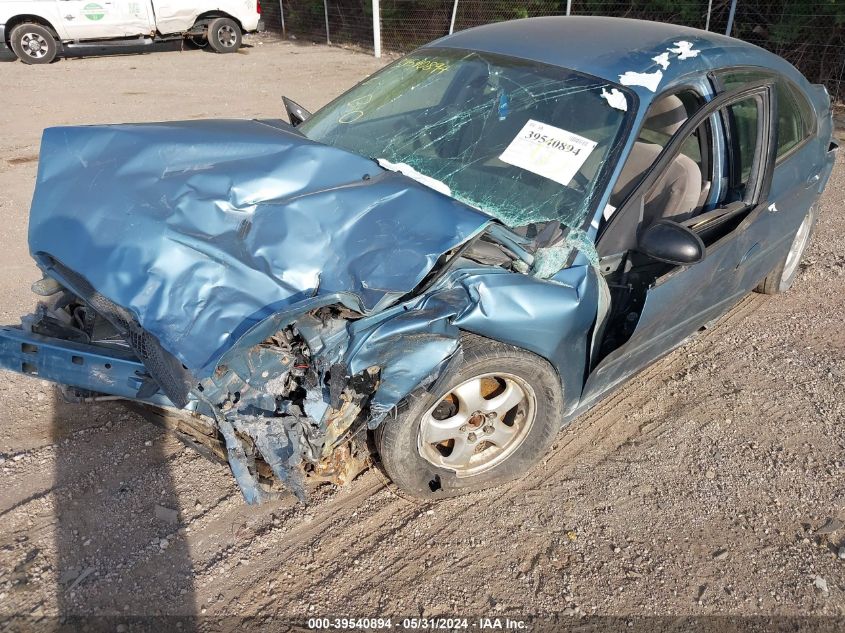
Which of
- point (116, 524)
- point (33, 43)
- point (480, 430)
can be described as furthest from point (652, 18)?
point (116, 524)

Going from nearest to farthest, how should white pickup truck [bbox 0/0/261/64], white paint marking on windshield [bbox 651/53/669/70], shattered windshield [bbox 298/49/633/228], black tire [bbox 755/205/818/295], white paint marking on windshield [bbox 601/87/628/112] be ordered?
shattered windshield [bbox 298/49/633/228] < white paint marking on windshield [bbox 601/87/628/112] < white paint marking on windshield [bbox 651/53/669/70] < black tire [bbox 755/205/818/295] < white pickup truck [bbox 0/0/261/64]

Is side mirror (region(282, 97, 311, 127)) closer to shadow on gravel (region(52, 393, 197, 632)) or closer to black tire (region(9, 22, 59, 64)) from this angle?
shadow on gravel (region(52, 393, 197, 632))

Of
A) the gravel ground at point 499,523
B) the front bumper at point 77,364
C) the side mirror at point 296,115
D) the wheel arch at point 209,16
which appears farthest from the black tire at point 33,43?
the front bumper at point 77,364

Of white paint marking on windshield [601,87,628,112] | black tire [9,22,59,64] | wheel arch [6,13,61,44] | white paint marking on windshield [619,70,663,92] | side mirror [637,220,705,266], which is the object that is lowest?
black tire [9,22,59,64]

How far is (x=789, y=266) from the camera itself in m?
4.64

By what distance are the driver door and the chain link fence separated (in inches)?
318

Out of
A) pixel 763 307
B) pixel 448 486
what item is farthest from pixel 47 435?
pixel 763 307

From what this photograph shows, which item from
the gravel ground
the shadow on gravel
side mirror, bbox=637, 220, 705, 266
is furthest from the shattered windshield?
the shadow on gravel

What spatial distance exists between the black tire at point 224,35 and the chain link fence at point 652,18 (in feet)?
10.6

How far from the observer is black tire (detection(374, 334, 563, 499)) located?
2.63 metres

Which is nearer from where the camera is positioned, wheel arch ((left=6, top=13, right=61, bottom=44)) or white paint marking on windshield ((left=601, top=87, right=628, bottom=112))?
white paint marking on windshield ((left=601, top=87, right=628, bottom=112))

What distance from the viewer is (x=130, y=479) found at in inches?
120

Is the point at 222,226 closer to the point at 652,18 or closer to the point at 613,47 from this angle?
the point at 613,47

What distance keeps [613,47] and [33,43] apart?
1337 cm
